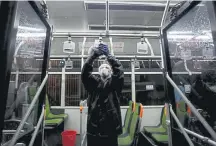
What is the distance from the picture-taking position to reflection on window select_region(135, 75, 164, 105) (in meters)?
3.96

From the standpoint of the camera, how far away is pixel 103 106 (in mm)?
1955

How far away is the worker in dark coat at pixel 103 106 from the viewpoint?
6.29 feet

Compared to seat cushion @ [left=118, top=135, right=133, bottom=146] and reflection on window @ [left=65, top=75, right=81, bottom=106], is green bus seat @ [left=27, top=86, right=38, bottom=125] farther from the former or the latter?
reflection on window @ [left=65, top=75, right=81, bottom=106]

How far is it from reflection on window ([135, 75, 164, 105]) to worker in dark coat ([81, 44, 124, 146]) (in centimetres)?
202

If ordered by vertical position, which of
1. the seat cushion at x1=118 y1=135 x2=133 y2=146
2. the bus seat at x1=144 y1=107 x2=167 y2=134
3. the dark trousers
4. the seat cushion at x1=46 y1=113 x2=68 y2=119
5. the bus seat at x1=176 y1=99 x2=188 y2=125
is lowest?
the seat cushion at x1=118 y1=135 x2=133 y2=146

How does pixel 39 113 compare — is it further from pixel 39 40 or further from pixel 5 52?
pixel 5 52

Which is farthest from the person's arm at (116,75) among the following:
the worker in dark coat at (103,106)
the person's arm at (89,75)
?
the person's arm at (89,75)

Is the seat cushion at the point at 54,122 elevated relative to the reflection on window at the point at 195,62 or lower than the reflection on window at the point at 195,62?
lower

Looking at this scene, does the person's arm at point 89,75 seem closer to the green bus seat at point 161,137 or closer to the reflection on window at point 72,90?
the green bus seat at point 161,137

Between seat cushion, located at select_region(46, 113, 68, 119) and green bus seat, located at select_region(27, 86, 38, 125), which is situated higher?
green bus seat, located at select_region(27, 86, 38, 125)

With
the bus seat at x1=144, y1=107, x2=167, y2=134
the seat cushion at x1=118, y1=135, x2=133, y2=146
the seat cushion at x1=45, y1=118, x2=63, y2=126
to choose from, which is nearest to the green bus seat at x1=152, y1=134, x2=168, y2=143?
the bus seat at x1=144, y1=107, x2=167, y2=134

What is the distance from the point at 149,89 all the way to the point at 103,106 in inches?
91.2

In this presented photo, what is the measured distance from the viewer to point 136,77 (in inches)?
156

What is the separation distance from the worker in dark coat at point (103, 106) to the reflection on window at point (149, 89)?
79.7 inches
